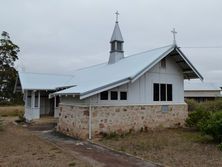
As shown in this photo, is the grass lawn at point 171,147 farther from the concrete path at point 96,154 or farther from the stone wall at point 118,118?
the stone wall at point 118,118

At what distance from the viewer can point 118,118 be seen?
1398 cm

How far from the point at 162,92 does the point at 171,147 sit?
5.85m

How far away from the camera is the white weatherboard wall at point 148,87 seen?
1418 cm

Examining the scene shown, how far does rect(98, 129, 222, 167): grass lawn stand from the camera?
863 centimetres

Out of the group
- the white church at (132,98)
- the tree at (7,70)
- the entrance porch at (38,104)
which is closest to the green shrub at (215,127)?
the white church at (132,98)

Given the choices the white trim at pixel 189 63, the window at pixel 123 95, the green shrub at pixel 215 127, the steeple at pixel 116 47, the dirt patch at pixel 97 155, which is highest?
the steeple at pixel 116 47

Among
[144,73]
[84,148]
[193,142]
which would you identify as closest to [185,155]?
[193,142]

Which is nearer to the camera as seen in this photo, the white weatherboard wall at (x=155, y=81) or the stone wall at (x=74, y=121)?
the stone wall at (x=74, y=121)

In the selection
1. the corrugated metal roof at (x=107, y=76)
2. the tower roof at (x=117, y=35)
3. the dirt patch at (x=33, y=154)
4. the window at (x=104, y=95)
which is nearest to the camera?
the dirt patch at (x=33, y=154)

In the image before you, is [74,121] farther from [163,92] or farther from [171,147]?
[163,92]

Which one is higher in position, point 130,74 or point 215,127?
point 130,74

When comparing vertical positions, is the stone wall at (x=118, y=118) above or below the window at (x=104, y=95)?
below

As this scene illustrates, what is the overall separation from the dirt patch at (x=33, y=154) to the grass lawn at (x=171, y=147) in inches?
89.5

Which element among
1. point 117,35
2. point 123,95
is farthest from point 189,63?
point 117,35
